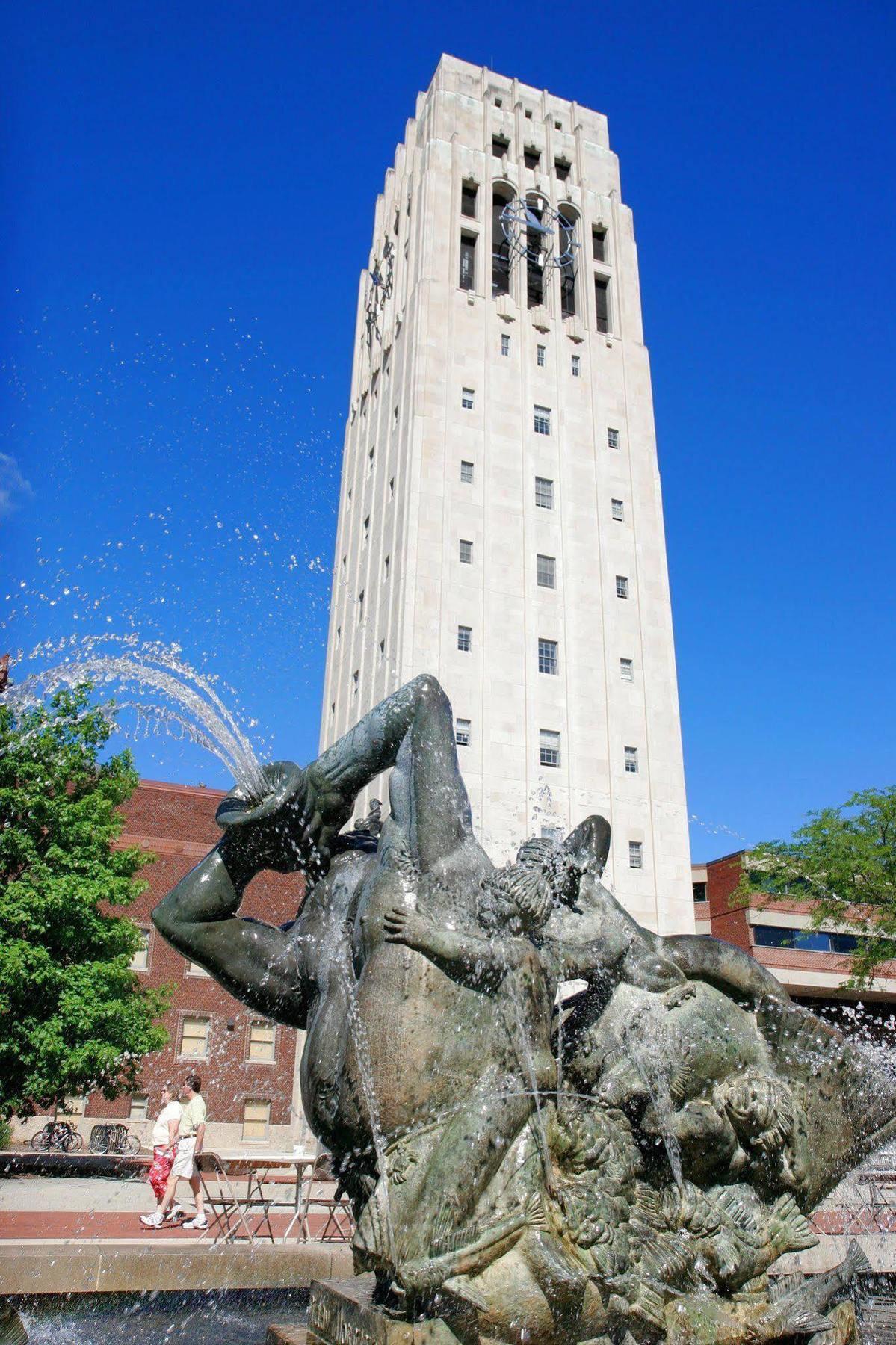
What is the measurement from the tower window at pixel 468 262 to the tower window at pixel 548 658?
16.0 metres

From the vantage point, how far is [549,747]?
116ft

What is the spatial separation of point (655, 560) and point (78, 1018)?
27.4 metres

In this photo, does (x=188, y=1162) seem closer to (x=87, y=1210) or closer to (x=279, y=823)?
(x=87, y=1210)

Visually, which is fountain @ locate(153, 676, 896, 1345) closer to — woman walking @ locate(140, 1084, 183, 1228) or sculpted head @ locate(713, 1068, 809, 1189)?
sculpted head @ locate(713, 1068, 809, 1189)

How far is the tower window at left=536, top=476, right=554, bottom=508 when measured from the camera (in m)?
39.7

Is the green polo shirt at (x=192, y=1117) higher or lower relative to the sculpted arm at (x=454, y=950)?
lower

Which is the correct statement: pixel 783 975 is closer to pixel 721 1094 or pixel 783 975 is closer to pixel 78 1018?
pixel 78 1018

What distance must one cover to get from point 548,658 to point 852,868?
49.3 ft

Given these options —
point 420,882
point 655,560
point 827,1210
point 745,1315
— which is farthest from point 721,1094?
point 655,560

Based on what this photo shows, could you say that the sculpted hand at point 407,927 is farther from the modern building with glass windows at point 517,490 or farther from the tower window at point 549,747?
the tower window at point 549,747

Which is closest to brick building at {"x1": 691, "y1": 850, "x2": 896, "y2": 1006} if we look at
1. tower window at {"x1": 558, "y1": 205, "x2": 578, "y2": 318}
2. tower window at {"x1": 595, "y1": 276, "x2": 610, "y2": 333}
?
Result: tower window at {"x1": 595, "y1": 276, "x2": 610, "y2": 333}

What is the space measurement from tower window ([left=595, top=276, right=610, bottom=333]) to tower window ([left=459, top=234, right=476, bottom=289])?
5.81 metres

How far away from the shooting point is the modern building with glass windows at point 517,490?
35094mm

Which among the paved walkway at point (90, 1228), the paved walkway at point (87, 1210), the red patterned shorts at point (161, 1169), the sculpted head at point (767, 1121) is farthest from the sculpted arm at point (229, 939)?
the red patterned shorts at point (161, 1169)
